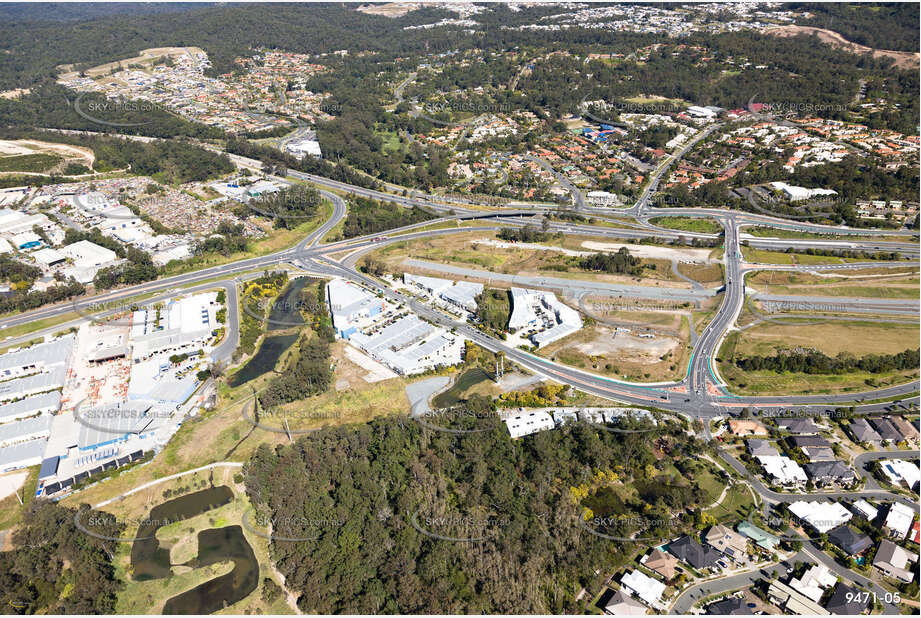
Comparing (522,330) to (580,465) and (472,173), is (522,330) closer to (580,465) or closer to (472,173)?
(580,465)

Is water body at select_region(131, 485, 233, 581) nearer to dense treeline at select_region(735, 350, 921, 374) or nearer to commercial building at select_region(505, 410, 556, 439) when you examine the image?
commercial building at select_region(505, 410, 556, 439)

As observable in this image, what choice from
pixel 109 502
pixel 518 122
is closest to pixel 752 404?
pixel 109 502

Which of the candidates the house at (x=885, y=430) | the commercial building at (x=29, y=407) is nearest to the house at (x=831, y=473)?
the house at (x=885, y=430)

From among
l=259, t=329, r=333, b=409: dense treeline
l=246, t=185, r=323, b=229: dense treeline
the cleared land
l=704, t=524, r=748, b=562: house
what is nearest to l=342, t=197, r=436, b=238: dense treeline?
l=246, t=185, r=323, b=229: dense treeline

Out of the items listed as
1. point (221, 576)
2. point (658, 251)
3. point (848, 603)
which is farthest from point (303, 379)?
point (658, 251)

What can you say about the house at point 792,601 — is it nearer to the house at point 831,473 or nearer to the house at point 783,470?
the house at point 783,470

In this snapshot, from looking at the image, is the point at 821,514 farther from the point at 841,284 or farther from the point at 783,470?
the point at 841,284
